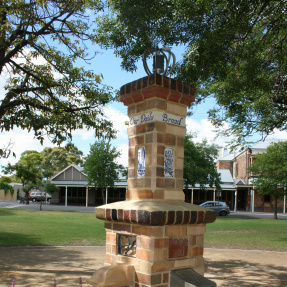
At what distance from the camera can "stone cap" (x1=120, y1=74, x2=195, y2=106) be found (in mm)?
3660

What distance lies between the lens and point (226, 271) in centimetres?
798

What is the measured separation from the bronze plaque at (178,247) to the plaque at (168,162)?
671 mm

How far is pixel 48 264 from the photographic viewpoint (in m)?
8.47

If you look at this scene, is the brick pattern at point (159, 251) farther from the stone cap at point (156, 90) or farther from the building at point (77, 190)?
the building at point (77, 190)

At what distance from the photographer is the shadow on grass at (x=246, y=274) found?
697 cm

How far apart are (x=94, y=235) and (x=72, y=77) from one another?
24.8 feet

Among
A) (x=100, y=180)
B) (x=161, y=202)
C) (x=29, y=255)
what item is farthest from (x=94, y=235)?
(x=100, y=180)

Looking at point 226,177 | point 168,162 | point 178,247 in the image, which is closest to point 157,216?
point 178,247

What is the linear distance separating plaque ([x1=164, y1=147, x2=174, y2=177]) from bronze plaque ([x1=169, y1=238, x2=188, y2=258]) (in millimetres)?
671

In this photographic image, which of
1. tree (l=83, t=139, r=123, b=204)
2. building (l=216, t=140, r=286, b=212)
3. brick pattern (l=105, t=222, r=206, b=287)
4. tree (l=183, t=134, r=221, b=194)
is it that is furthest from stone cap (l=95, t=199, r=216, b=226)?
building (l=216, t=140, r=286, b=212)

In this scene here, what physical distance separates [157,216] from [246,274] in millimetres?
5500

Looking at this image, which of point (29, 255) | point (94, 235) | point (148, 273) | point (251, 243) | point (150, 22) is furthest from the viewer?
point (94, 235)

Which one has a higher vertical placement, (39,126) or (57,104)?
(57,104)

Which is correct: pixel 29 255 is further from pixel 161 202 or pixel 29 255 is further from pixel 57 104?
pixel 161 202
